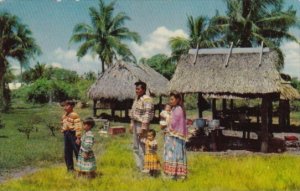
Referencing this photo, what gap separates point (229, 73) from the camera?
1433 cm

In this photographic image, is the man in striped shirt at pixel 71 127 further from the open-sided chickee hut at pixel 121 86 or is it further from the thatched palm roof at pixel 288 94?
the open-sided chickee hut at pixel 121 86

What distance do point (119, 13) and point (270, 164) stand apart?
82.3ft

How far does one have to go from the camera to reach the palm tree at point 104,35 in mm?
32781

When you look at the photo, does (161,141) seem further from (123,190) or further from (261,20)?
(261,20)

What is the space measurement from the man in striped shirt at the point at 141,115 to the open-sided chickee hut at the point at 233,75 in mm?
5561

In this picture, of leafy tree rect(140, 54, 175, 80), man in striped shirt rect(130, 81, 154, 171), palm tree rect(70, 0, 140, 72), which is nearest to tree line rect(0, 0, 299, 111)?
palm tree rect(70, 0, 140, 72)

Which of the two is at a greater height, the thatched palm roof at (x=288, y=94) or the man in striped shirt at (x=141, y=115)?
the thatched palm roof at (x=288, y=94)

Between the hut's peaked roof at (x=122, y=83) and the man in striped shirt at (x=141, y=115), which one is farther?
the hut's peaked roof at (x=122, y=83)

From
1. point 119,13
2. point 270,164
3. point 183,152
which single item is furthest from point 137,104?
point 119,13

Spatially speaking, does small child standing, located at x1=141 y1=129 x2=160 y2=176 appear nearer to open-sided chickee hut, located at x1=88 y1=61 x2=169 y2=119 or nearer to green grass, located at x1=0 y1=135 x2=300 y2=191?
green grass, located at x1=0 y1=135 x2=300 y2=191

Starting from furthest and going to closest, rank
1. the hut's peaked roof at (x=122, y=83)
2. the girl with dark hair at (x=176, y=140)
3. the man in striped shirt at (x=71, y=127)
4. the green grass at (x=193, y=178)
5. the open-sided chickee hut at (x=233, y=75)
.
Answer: the hut's peaked roof at (x=122, y=83) → the open-sided chickee hut at (x=233, y=75) → the man in striped shirt at (x=71, y=127) → the girl with dark hair at (x=176, y=140) → the green grass at (x=193, y=178)

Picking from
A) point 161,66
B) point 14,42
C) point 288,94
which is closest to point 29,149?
point 288,94

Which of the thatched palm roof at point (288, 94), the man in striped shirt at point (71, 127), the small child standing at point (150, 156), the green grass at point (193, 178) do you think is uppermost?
the thatched palm roof at point (288, 94)

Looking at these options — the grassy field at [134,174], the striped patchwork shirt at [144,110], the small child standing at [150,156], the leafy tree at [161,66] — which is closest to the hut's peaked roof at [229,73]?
the grassy field at [134,174]
